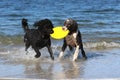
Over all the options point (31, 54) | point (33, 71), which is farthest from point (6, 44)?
point (33, 71)

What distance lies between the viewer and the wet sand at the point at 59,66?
7.79 meters

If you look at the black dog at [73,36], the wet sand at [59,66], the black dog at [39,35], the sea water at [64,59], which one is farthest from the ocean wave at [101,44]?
the black dog at [39,35]

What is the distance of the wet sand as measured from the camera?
7789 mm

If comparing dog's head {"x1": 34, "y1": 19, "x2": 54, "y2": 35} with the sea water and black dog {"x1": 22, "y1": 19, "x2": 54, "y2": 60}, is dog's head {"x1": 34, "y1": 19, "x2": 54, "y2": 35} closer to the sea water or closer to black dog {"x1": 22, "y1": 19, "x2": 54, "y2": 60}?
black dog {"x1": 22, "y1": 19, "x2": 54, "y2": 60}

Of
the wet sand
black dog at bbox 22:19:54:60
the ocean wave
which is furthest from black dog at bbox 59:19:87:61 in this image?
the ocean wave

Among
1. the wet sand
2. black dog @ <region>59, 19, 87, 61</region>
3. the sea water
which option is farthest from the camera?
black dog @ <region>59, 19, 87, 61</region>

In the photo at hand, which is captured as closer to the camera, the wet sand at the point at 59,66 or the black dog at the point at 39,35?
the wet sand at the point at 59,66

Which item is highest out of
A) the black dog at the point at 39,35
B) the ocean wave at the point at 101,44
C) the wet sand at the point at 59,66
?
the black dog at the point at 39,35

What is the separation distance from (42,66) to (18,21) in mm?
9664

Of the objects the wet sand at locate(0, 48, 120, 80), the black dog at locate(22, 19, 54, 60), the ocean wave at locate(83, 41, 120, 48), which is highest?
the black dog at locate(22, 19, 54, 60)

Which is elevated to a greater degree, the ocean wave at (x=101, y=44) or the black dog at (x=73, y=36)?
the black dog at (x=73, y=36)

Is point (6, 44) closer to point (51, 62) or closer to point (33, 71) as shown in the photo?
point (51, 62)

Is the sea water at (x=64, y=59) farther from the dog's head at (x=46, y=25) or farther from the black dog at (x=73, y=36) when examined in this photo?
the dog's head at (x=46, y=25)

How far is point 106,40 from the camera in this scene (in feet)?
42.5
